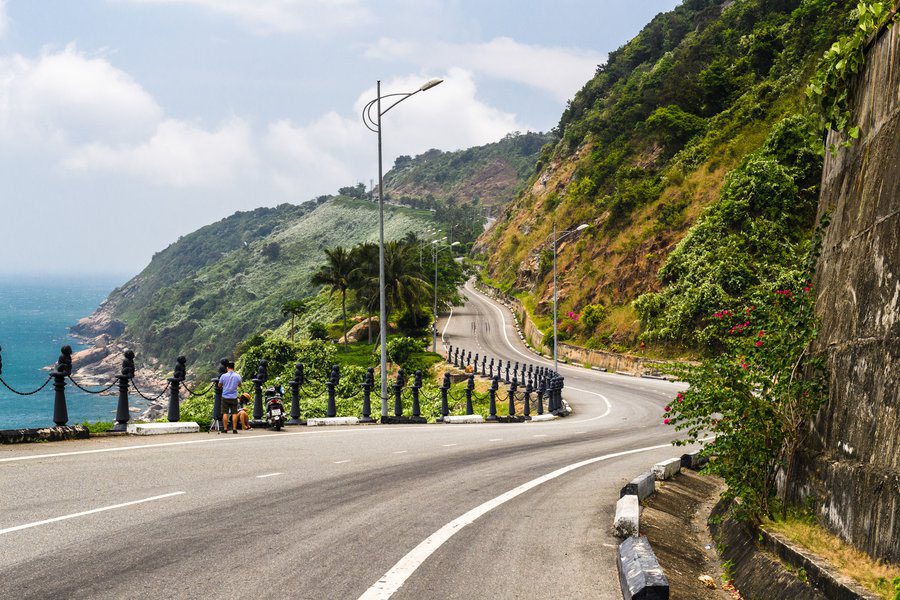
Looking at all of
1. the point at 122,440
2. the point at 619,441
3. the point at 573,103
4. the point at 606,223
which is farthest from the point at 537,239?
the point at 122,440

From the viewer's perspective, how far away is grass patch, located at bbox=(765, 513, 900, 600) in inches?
189

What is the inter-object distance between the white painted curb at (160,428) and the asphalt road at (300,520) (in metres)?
1.02

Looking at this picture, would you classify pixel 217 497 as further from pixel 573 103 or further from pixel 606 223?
pixel 573 103

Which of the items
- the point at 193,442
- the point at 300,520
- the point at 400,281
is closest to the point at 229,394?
the point at 193,442

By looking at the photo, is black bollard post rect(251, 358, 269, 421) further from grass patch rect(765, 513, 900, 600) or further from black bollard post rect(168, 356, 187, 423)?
grass patch rect(765, 513, 900, 600)

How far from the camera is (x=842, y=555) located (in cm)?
561

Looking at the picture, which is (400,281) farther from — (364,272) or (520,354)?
(520,354)

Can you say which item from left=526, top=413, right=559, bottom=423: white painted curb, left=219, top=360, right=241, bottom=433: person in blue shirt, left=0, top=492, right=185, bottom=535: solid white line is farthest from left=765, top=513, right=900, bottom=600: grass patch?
left=526, top=413, right=559, bottom=423: white painted curb

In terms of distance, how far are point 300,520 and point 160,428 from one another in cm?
844

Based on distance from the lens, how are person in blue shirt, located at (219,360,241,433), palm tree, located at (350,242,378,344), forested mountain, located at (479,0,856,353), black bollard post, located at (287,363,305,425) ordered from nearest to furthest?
person in blue shirt, located at (219,360,241,433), black bollard post, located at (287,363,305,425), forested mountain, located at (479,0,856,353), palm tree, located at (350,242,378,344)

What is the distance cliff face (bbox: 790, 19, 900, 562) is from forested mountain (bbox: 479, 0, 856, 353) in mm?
29156

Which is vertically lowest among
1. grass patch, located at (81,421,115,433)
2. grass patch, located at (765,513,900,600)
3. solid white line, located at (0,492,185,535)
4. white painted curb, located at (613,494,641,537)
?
white painted curb, located at (613,494,641,537)

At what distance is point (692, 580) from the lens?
6.77 metres

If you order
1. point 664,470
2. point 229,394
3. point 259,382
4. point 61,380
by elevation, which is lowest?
point 664,470
